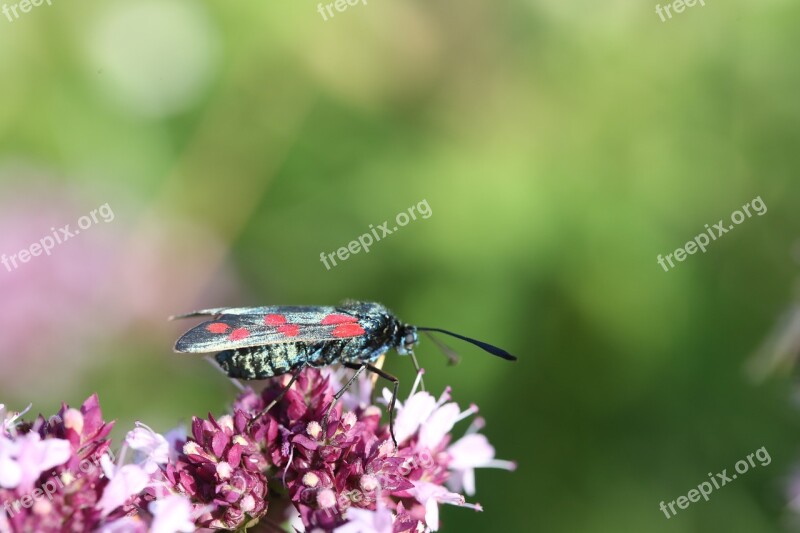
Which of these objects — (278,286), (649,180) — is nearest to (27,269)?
(278,286)

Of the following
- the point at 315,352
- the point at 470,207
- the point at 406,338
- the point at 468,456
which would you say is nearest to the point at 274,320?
the point at 315,352

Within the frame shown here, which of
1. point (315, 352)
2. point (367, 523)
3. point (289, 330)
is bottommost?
point (367, 523)

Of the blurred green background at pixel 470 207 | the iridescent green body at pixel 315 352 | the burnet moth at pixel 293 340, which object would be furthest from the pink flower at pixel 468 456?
the blurred green background at pixel 470 207

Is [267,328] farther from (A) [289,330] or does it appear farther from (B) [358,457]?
(B) [358,457]

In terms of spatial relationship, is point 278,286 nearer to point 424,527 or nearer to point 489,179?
point 489,179

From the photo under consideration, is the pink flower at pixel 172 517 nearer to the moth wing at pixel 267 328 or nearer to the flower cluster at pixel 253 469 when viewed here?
the flower cluster at pixel 253 469

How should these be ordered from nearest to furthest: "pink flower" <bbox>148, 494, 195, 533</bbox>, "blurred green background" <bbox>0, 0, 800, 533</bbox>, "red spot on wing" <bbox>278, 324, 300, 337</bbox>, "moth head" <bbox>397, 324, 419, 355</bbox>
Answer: "pink flower" <bbox>148, 494, 195, 533</bbox> < "red spot on wing" <bbox>278, 324, 300, 337</bbox> < "moth head" <bbox>397, 324, 419, 355</bbox> < "blurred green background" <bbox>0, 0, 800, 533</bbox>

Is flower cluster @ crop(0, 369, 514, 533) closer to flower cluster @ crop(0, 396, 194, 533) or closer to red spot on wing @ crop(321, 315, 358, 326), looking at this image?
flower cluster @ crop(0, 396, 194, 533)

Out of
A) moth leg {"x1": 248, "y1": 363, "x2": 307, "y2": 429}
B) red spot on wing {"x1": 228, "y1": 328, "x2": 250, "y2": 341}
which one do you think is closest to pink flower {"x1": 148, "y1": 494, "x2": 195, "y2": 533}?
moth leg {"x1": 248, "y1": 363, "x2": 307, "y2": 429}
